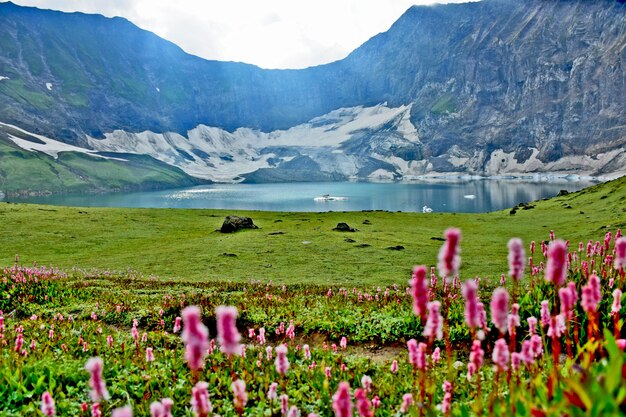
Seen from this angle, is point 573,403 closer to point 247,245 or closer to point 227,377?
point 227,377

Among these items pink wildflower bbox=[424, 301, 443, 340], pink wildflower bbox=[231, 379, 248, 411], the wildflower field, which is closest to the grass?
the wildflower field

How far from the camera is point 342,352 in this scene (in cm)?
957

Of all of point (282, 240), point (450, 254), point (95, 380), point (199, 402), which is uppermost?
point (450, 254)

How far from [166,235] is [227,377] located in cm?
5866

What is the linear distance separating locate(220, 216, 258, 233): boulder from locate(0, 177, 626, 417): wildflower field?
39.7 meters

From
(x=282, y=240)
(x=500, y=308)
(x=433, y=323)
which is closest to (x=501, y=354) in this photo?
(x=433, y=323)

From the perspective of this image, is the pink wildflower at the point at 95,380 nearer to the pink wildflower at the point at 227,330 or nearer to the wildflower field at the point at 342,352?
the wildflower field at the point at 342,352

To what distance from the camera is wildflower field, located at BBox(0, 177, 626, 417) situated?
Answer: 3443mm

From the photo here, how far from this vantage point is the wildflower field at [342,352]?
3443mm

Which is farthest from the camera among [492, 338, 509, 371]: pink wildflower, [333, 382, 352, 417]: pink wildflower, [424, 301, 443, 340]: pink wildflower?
[492, 338, 509, 371]: pink wildflower

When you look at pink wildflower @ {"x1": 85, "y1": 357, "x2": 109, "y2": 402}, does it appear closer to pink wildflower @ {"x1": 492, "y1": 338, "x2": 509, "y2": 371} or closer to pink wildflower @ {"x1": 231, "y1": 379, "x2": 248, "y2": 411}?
pink wildflower @ {"x1": 231, "y1": 379, "x2": 248, "y2": 411}

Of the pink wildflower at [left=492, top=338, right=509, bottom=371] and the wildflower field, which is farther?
the pink wildflower at [left=492, top=338, right=509, bottom=371]

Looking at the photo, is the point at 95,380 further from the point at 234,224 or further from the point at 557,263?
the point at 234,224

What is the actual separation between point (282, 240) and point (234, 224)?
490 inches
